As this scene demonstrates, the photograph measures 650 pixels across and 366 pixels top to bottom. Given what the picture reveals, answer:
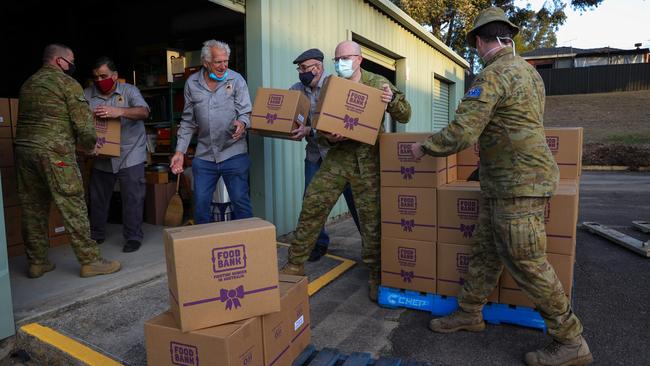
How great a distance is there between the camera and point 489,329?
283 centimetres

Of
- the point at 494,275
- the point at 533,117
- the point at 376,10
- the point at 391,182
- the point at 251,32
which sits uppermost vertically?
the point at 376,10

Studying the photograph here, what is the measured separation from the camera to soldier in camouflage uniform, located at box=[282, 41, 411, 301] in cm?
326

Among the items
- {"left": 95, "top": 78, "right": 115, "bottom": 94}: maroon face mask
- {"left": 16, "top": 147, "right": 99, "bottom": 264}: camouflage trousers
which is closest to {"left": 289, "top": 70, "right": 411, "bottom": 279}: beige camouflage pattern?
{"left": 16, "top": 147, "right": 99, "bottom": 264}: camouflage trousers

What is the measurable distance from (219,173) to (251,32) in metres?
1.60

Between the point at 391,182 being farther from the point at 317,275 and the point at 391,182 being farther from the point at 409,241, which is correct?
the point at 317,275

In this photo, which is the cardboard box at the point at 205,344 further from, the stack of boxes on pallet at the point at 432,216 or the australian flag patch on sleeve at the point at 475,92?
the australian flag patch on sleeve at the point at 475,92

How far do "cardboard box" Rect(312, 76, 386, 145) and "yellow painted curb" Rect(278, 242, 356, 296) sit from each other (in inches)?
48.4

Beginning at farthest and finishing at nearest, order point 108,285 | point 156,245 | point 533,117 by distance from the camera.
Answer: point 156,245 → point 108,285 → point 533,117

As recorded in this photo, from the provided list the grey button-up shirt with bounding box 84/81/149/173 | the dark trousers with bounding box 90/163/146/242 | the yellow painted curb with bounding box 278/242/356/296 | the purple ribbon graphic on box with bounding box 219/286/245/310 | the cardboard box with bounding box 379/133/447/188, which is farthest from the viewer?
the dark trousers with bounding box 90/163/146/242

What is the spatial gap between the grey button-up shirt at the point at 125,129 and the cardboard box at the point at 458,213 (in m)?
2.92

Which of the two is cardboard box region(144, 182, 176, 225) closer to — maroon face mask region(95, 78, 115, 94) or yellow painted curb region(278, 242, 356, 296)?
maroon face mask region(95, 78, 115, 94)

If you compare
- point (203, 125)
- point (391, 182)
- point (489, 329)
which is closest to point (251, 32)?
point (203, 125)

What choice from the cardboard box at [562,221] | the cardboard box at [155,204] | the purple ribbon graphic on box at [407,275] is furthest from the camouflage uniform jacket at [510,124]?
the cardboard box at [155,204]

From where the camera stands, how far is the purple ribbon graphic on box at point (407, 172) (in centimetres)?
307
